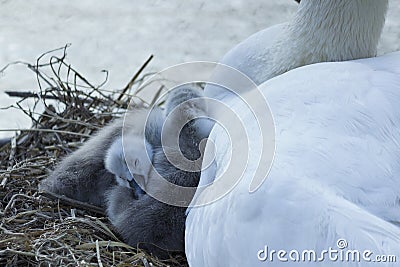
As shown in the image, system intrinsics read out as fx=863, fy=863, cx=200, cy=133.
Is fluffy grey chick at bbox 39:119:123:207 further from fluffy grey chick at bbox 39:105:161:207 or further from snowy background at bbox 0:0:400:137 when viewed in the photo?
snowy background at bbox 0:0:400:137

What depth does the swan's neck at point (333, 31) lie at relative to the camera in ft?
5.15

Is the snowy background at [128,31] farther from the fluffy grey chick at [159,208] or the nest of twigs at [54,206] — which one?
the fluffy grey chick at [159,208]

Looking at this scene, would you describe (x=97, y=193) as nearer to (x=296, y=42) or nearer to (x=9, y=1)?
(x=296, y=42)

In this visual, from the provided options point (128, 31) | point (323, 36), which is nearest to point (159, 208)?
point (323, 36)

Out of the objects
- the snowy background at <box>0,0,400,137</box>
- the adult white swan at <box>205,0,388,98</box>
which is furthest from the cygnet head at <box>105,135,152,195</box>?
the snowy background at <box>0,0,400,137</box>

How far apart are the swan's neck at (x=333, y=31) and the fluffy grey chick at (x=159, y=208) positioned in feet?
0.72

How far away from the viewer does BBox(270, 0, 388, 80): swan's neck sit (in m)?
1.57

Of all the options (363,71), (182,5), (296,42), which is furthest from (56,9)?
(363,71)

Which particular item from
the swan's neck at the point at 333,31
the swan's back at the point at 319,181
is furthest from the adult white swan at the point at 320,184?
the swan's neck at the point at 333,31

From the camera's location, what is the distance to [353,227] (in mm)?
1077

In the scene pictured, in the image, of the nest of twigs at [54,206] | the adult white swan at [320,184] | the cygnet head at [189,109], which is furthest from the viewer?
the cygnet head at [189,109]

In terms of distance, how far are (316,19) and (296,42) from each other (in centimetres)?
6

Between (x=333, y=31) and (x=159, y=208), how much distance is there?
46cm

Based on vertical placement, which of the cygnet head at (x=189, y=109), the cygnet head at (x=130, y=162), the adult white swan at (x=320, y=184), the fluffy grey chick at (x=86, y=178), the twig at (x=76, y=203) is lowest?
the twig at (x=76, y=203)
